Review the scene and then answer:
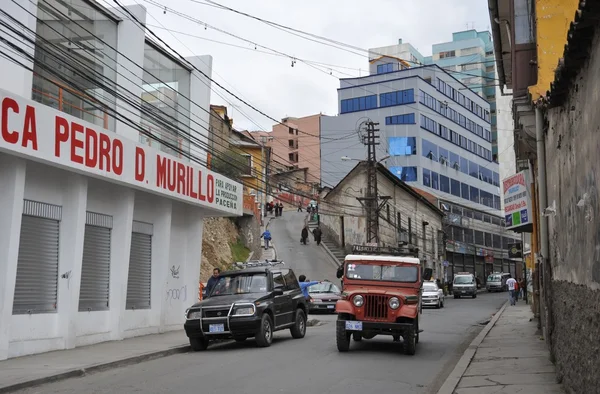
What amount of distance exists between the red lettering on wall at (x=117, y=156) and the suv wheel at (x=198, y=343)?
4603 millimetres

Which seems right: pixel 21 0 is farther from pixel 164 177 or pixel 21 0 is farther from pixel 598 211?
pixel 598 211

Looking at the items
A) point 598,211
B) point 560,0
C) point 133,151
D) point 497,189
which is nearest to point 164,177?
point 133,151

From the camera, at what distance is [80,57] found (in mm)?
18984

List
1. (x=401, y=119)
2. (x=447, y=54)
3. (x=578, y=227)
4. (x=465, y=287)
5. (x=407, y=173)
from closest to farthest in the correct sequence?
1. (x=578, y=227)
2. (x=465, y=287)
3. (x=407, y=173)
4. (x=401, y=119)
5. (x=447, y=54)

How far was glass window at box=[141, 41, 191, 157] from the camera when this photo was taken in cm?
2158

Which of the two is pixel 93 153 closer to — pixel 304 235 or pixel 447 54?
pixel 304 235

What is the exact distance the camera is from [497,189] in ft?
302

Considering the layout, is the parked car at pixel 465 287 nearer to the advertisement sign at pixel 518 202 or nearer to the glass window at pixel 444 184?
the glass window at pixel 444 184

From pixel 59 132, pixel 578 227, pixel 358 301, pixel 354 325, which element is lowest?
pixel 354 325

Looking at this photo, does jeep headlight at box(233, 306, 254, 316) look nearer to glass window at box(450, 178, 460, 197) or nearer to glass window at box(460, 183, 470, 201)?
glass window at box(450, 178, 460, 197)

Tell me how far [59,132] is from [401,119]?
59.5m

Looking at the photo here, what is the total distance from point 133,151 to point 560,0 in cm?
1079

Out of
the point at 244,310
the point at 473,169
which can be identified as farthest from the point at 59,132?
the point at 473,169

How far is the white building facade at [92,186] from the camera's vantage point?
14.1 meters
